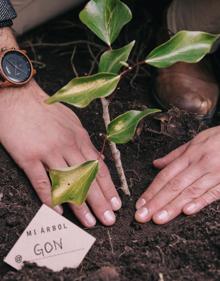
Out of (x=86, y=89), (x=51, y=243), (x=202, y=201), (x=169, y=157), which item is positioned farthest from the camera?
(x=169, y=157)

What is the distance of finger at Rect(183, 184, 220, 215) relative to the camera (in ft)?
4.06

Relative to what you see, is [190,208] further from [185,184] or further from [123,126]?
[123,126]

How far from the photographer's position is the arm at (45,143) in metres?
1.25

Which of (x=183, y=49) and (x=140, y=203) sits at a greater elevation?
(x=183, y=49)

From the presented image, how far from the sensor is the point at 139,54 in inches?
73.9

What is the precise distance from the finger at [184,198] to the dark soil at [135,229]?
2 cm

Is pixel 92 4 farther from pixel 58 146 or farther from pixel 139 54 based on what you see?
pixel 139 54

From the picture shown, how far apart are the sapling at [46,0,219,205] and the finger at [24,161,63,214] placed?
189 millimetres

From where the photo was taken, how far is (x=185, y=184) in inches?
50.6

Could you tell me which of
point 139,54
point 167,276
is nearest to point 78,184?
point 167,276

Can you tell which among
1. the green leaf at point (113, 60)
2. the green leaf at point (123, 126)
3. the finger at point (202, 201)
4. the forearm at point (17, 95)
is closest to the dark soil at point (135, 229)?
the finger at point (202, 201)

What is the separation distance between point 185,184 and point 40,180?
1.13ft

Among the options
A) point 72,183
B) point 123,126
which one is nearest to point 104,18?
point 123,126

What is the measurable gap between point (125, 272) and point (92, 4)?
545 millimetres
